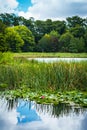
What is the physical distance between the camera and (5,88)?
8.55 m

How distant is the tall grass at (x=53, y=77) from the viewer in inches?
319

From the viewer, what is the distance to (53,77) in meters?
8.16

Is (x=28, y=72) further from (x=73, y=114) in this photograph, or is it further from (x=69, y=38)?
(x=69, y=38)

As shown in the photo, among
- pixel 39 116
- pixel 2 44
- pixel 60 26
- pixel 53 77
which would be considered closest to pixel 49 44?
pixel 60 26

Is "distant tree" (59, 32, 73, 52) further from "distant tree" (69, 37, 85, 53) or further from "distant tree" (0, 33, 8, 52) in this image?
"distant tree" (0, 33, 8, 52)

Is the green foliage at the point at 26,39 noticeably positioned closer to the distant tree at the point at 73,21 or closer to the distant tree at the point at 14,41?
the distant tree at the point at 14,41

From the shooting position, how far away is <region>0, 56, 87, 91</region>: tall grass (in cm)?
811

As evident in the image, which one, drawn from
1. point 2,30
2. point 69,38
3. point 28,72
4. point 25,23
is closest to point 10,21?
point 25,23

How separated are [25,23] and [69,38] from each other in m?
12.2

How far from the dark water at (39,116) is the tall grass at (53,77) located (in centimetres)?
115

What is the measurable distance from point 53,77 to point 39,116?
7.36 feet

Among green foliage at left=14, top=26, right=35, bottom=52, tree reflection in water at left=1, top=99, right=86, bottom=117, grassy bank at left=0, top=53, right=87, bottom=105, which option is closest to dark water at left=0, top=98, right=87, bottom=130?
tree reflection in water at left=1, top=99, right=86, bottom=117

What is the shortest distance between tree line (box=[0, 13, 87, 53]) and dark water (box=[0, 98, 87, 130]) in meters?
26.8

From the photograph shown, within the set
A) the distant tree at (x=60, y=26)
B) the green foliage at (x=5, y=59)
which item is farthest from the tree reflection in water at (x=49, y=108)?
the distant tree at (x=60, y=26)
